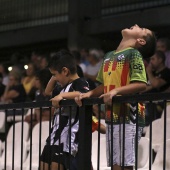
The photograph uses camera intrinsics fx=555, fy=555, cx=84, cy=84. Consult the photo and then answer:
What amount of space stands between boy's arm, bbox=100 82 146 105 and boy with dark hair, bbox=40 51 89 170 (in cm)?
64

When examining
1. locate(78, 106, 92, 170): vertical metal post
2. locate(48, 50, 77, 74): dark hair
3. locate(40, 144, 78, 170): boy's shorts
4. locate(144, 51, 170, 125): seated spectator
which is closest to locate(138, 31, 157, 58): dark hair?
locate(78, 106, 92, 170): vertical metal post

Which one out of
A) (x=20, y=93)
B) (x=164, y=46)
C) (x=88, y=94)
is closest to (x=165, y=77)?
(x=164, y=46)

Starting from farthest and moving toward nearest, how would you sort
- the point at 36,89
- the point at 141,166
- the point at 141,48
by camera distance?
the point at 36,89
the point at 141,166
the point at 141,48

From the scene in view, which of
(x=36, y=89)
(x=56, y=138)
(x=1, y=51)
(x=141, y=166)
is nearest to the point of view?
(x=56, y=138)

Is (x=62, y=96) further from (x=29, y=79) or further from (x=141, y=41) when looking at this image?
(x=29, y=79)

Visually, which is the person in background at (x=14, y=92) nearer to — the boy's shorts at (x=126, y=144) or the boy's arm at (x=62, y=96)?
the boy's arm at (x=62, y=96)

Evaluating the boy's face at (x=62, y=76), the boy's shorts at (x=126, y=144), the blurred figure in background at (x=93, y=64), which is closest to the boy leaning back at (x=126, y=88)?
the boy's shorts at (x=126, y=144)

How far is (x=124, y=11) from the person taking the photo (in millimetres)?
11406

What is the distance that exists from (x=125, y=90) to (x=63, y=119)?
0.93m

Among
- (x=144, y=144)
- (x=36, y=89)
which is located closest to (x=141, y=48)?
(x=144, y=144)

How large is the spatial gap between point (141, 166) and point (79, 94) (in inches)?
55.0

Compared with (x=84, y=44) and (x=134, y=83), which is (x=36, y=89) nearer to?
(x=84, y=44)

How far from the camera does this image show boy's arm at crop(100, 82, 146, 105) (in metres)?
3.98

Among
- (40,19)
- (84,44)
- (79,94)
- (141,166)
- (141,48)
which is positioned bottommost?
(141,166)
